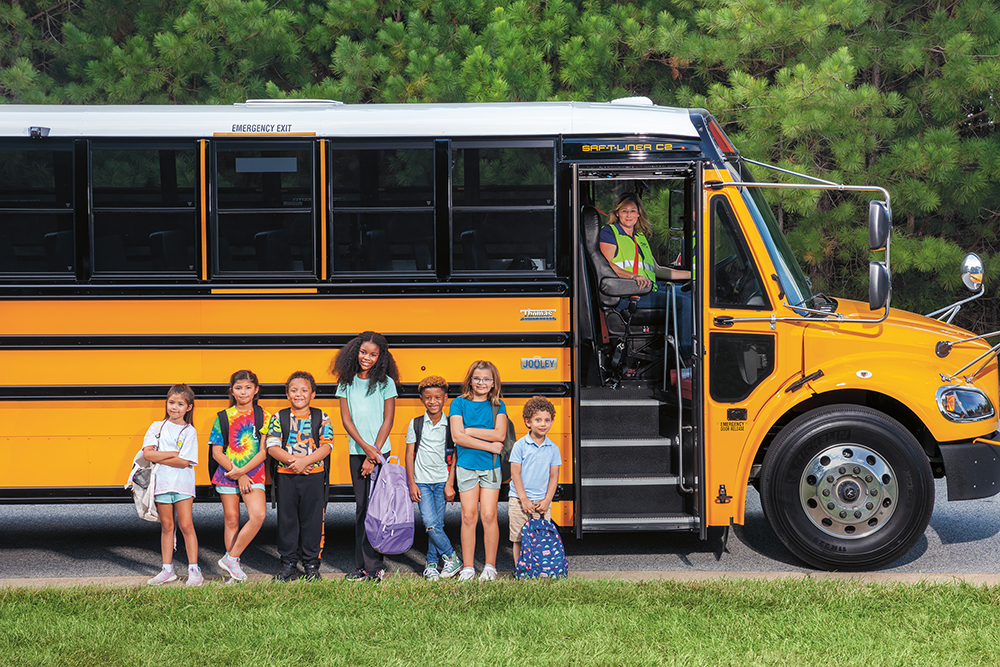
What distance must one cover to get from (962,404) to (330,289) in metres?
3.88

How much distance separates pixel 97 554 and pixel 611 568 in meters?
3.48

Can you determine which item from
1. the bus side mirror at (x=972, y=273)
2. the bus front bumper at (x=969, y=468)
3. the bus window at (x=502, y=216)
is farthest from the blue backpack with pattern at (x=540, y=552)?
the bus side mirror at (x=972, y=273)

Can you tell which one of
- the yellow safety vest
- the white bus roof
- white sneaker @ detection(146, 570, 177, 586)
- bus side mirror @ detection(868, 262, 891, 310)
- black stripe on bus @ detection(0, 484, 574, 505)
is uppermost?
the white bus roof

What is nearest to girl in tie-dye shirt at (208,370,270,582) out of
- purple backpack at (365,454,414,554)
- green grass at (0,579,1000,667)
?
green grass at (0,579,1000,667)

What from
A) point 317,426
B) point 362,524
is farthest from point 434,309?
point 362,524

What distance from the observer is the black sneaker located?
5895 mm

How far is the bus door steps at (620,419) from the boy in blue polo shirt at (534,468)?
0.60m

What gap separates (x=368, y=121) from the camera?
20.6ft

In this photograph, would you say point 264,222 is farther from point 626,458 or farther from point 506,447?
point 626,458

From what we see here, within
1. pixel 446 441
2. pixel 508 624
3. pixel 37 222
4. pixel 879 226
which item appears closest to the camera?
pixel 508 624

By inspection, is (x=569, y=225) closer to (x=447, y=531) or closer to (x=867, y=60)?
(x=447, y=531)

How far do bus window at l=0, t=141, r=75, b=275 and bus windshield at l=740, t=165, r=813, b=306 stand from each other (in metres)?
4.16

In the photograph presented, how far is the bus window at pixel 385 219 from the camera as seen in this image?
244 inches

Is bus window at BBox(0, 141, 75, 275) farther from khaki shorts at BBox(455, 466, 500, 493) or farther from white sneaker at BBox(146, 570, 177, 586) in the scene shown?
khaki shorts at BBox(455, 466, 500, 493)
